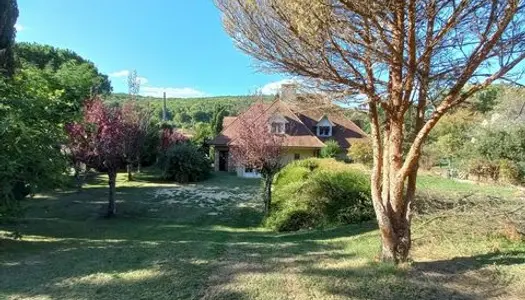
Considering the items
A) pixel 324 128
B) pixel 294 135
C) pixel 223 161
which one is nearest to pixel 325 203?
pixel 294 135

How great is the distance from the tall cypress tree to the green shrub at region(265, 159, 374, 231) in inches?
373

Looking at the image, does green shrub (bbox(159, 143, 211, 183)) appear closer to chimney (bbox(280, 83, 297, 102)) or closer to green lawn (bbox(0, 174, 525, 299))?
green lawn (bbox(0, 174, 525, 299))

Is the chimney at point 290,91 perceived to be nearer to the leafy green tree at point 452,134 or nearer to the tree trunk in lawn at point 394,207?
the tree trunk in lawn at point 394,207

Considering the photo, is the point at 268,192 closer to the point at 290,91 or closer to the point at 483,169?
the point at 290,91

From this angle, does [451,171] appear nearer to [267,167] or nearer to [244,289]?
[267,167]

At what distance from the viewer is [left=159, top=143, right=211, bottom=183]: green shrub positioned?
966 inches

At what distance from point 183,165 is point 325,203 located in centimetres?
1505

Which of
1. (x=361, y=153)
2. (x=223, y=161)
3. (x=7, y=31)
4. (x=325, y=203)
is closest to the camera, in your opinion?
(x=325, y=203)

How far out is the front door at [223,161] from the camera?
95.9 feet

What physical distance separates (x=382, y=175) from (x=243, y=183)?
57.4 feet

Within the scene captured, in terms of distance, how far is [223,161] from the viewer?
3030 cm

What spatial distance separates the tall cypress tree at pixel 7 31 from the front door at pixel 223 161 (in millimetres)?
17413

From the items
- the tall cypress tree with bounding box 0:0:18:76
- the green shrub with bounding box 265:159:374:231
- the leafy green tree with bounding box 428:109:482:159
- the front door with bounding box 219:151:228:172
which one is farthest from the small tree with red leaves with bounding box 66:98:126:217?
the leafy green tree with bounding box 428:109:482:159

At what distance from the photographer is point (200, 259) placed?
603 cm
